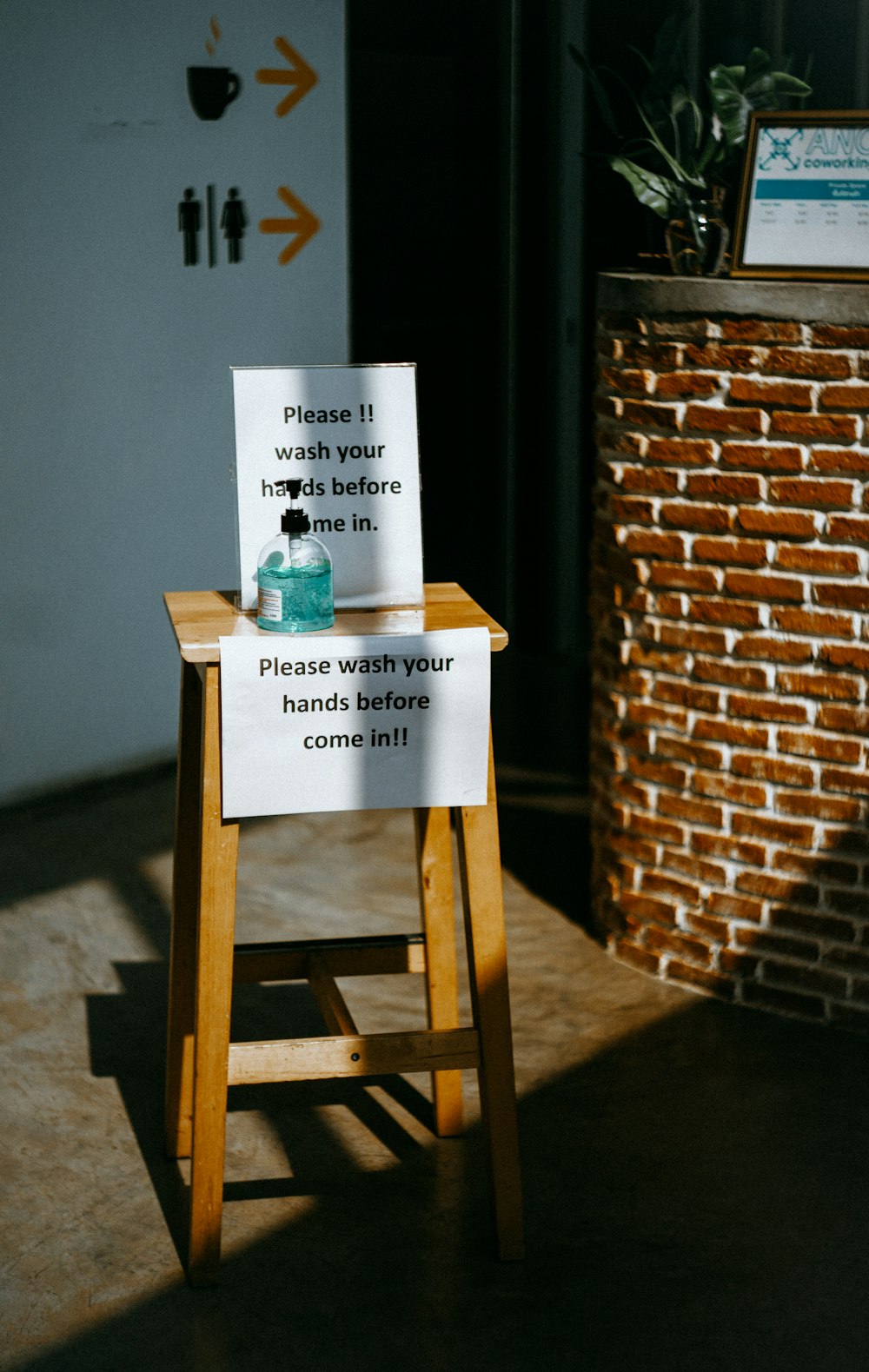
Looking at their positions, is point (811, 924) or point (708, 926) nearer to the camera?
point (811, 924)

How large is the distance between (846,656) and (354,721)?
1.24 metres

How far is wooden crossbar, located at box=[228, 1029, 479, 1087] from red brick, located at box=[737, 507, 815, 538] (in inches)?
49.1

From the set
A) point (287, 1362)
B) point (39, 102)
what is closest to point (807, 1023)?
point (287, 1362)

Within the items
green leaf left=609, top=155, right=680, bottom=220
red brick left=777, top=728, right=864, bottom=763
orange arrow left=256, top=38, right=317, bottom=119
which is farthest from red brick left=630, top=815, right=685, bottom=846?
orange arrow left=256, top=38, right=317, bottom=119

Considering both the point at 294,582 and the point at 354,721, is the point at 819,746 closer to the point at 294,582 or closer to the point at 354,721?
the point at 354,721

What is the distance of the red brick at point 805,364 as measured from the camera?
9.81 feet

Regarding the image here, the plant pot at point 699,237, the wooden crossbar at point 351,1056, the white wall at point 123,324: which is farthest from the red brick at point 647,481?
the white wall at point 123,324

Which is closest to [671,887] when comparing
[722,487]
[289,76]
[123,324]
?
[722,487]

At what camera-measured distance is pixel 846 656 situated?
308 centimetres

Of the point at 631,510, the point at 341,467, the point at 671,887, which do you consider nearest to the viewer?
the point at 341,467

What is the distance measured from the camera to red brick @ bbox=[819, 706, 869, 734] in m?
3.09

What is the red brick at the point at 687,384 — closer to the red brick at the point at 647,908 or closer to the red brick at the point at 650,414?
the red brick at the point at 650,414

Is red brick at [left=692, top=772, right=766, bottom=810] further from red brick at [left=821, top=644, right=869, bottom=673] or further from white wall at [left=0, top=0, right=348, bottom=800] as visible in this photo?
white wall at [left=0, top=0, right=348, bottom=800]

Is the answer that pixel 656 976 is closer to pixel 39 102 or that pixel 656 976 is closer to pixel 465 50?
pixel 39 102
